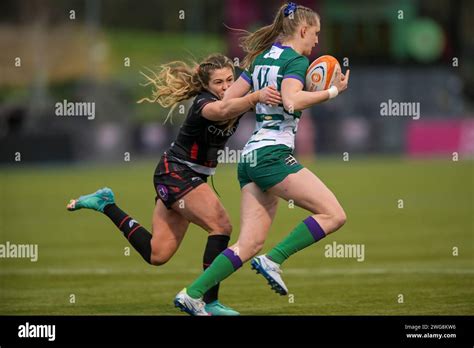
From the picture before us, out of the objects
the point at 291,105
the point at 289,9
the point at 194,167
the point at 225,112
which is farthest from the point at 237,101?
the point at 194,167

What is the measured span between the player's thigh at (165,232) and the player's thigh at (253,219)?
3.67ft

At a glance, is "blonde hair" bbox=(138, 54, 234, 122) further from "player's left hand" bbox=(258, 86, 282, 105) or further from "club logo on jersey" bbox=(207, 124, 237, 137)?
"player's left hand" bbox=(258, 86, 282, 105)

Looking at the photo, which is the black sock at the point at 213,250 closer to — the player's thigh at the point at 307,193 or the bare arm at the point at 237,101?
the player's thigh at the point at 307,193

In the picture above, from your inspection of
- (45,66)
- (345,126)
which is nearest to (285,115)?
(345,126)

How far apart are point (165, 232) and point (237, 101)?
1769 mm

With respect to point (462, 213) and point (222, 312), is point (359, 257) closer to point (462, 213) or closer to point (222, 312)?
point (222, 312)

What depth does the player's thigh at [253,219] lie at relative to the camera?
866 centimetres

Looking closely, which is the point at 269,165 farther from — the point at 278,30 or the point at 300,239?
the point at 278,30

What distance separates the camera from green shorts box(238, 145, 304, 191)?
8539 mm

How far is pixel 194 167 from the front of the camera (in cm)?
945

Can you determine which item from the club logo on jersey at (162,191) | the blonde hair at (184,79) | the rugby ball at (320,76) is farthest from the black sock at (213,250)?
the rugby ball at (320,76)

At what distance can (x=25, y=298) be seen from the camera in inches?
416

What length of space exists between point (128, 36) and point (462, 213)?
157 feet
